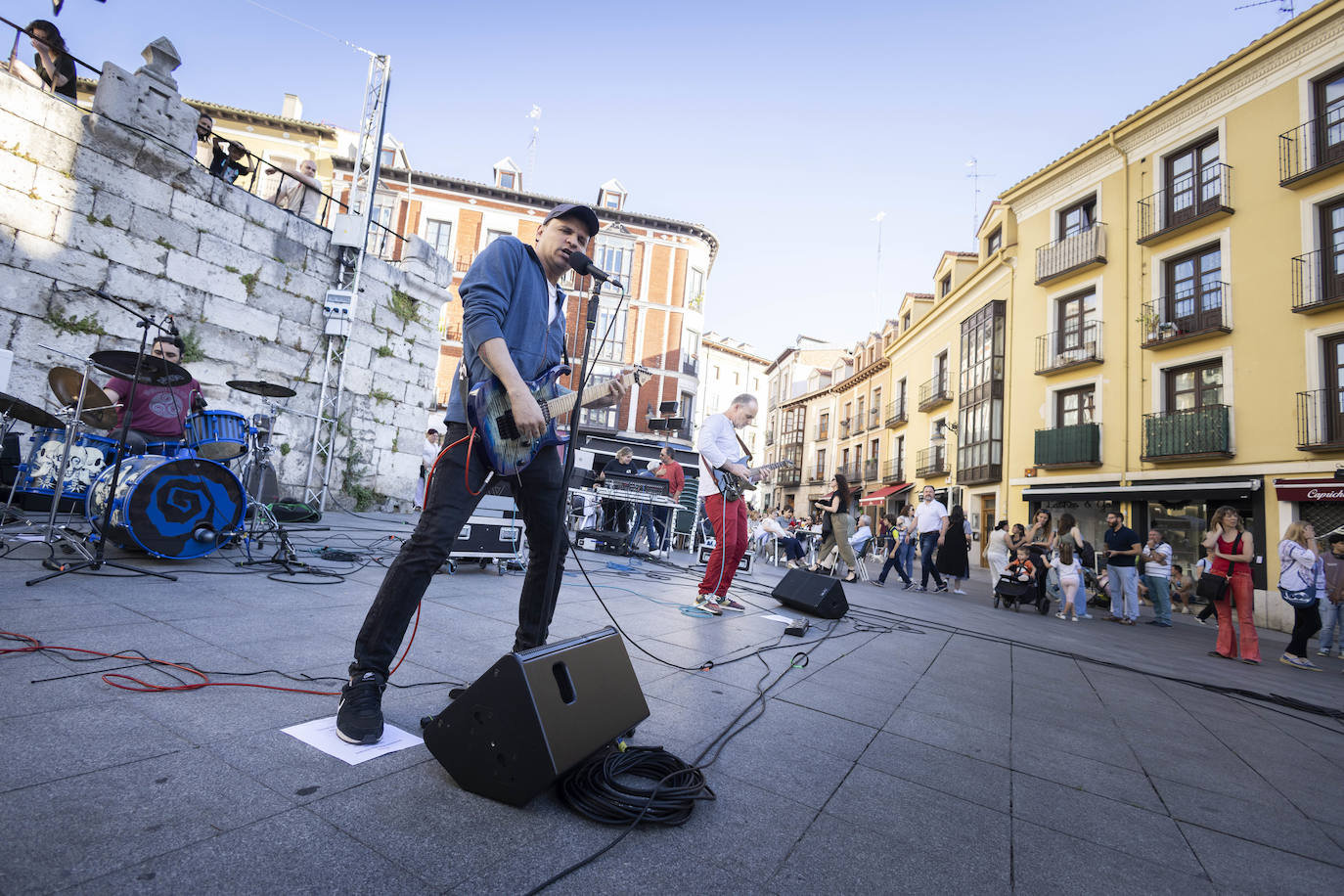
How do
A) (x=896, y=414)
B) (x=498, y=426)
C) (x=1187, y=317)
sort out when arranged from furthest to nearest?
(x=896, y=414) < (x=1187, y=317) < (x=498, y=426)

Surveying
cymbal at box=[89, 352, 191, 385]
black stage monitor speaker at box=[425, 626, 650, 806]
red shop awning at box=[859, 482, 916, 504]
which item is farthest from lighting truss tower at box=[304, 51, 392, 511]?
red shop awning at box=[859, 482, 916, 504]

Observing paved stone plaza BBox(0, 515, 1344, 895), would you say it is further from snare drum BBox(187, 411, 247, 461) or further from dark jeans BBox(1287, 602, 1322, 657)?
dark jeans BBox(1287, 602, 1322, 657)

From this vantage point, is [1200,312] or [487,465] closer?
[487,465]

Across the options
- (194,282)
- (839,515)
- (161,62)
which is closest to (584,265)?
(839,515)

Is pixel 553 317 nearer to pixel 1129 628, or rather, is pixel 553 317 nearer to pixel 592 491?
pixel 592 491

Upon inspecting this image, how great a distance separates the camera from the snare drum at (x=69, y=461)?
4848 mm

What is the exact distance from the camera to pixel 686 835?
1585 mm

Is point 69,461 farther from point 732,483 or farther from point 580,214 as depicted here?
point 732,483

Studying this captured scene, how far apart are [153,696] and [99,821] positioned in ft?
2.74

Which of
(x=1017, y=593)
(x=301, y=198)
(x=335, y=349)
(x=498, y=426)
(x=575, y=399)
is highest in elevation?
(x=301, y=198)

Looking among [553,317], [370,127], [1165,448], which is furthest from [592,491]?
[1165,448]

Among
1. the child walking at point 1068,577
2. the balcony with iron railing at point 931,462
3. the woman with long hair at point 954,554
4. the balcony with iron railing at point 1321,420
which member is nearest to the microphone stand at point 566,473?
the child walking at point 1068,577

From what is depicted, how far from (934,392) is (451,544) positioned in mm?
25830

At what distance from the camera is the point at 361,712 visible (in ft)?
6.14
